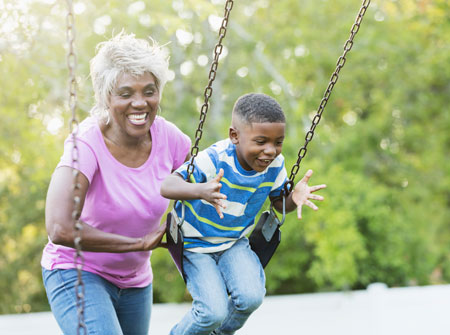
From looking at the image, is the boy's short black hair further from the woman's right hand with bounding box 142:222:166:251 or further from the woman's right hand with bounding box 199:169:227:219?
the woman's right hand with bounding box 142:222:166:251

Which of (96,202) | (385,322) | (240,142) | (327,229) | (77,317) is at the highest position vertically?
(240,142)

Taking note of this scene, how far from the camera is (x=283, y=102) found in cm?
700

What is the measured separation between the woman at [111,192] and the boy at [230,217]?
18 cm

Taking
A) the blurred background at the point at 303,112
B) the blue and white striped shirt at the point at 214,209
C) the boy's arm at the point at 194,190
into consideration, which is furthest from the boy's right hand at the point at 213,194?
the blurred background at the point at 303,112

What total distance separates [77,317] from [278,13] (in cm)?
735

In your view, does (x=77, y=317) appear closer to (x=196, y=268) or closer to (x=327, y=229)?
(x=196, y=268)

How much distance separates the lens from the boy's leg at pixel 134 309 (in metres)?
2.52

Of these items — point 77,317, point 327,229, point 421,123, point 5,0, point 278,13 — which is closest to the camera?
point 77,317

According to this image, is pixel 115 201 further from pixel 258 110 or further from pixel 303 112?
pixel 303 112

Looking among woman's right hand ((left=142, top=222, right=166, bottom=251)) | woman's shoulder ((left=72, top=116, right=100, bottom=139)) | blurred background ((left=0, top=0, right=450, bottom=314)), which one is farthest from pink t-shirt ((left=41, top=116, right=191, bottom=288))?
blurred background ((left=0, top=0, right=450, bottom=314))

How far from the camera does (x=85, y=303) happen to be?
2.21 meters

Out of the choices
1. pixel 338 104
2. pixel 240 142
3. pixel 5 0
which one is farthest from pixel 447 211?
pixel 240 142

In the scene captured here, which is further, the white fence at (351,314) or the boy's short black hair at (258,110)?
the white fence at (351,314)

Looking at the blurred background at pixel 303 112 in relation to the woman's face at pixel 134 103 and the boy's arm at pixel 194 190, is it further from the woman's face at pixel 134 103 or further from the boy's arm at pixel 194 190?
the boy's arm at pixel 194 190
